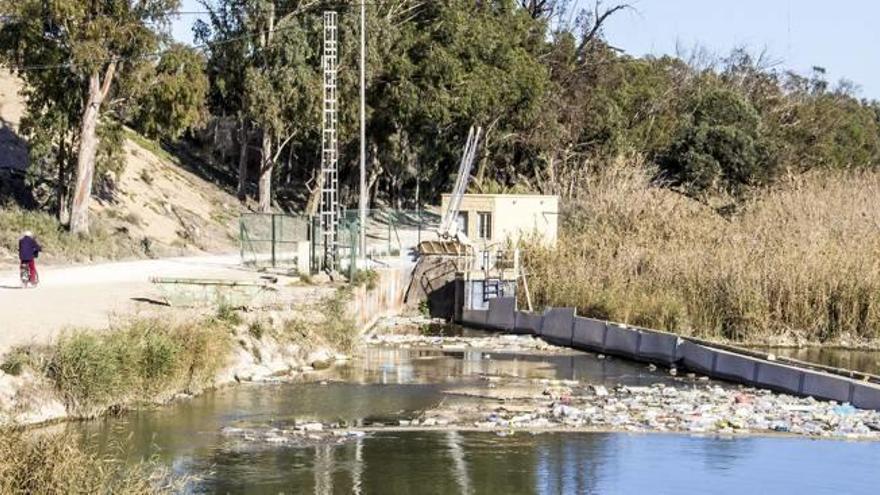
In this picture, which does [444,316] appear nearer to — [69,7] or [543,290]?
[543,290]

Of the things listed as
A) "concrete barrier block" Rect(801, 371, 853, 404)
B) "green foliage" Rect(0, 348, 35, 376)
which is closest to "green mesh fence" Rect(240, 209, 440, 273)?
"concrete barrier block" Rect(801, 371, 853, 404)

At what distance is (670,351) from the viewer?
34.2 m

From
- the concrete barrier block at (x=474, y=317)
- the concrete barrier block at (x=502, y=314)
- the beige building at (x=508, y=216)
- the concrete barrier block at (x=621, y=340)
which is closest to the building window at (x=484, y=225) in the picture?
the beige building at (x=508, y=216)

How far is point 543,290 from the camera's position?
44594 millimetres

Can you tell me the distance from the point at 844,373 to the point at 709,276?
38.1 feet

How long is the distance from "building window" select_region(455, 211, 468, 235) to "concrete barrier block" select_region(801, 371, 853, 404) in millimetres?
25901

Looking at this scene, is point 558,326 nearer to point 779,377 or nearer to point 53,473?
point 779,377

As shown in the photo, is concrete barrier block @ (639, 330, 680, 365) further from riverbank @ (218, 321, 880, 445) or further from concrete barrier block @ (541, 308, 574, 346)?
concrete barrier block @ (541, 308, 574, 346)

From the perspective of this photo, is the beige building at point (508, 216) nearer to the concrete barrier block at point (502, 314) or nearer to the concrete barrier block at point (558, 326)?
the concrete barrier block at point (502, 314)

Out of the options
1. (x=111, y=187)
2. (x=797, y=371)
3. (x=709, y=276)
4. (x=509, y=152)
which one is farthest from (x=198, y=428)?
(x=509, y=152)

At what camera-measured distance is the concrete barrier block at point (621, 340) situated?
35616 mm

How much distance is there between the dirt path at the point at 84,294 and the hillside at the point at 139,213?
2.38m

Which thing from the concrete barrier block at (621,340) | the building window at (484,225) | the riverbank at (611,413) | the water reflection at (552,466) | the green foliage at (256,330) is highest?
the building window at (484,225)

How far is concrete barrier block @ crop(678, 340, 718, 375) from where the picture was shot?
3244 cm
